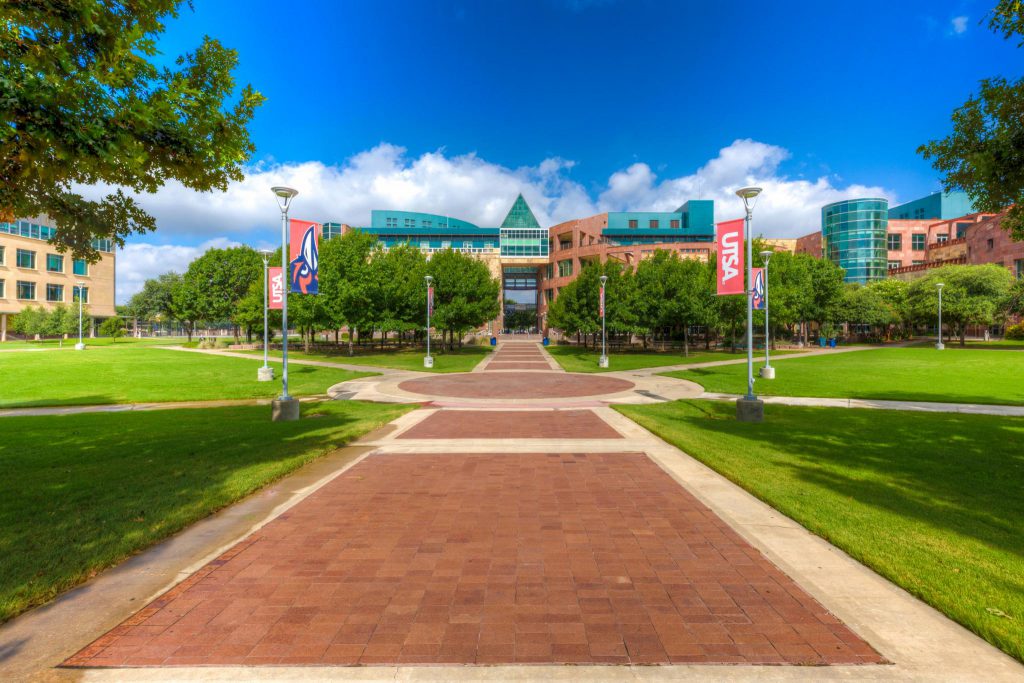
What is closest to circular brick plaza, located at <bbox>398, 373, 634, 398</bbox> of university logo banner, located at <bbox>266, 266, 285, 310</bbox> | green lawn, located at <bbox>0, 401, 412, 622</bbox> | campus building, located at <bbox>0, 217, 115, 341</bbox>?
green lawn, located at <bbox>0, 401, 412, 622</bbox>

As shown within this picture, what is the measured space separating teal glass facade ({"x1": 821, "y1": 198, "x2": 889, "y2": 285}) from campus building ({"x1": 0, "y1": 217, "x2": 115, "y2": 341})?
124775mm

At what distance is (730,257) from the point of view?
13.6m

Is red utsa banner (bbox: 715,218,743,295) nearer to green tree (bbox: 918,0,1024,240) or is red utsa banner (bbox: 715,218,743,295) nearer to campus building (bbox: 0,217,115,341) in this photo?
green tree (bbox: 918,0,1024,240)

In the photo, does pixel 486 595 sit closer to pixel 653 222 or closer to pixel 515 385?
pixel 515 385

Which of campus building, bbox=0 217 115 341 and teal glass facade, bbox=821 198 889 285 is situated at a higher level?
teal glass facade, bbox=821 198 889 285

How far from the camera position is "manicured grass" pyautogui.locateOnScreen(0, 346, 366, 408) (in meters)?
18.3

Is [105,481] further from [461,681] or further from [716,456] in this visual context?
[716,456]

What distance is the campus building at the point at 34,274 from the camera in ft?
223

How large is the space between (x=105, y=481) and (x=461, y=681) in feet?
24.3

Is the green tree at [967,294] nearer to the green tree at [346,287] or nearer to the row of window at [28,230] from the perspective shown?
the green tree at [346,287]

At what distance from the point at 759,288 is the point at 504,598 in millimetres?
20860

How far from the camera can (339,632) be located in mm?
3658

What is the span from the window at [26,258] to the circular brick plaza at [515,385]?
84.8 metres

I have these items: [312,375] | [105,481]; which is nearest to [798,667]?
[105,481]
